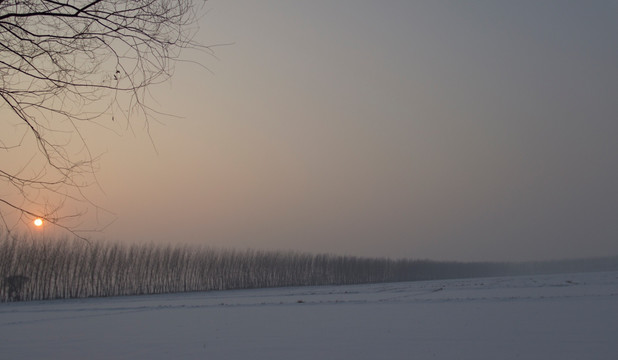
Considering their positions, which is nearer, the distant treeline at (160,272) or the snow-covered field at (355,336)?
the snow-covered field at (355,336)

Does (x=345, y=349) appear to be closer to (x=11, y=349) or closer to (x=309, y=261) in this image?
(x=11, y=349)

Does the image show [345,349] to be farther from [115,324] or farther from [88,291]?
[88,291]

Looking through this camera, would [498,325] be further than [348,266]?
No

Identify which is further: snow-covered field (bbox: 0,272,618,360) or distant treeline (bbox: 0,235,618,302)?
distant treeline (bbox: 0,235,618,302)

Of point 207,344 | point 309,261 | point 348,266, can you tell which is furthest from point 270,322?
point 348,266

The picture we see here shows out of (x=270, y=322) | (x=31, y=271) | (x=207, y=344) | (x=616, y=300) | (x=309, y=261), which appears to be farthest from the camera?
(x=309, y=261)

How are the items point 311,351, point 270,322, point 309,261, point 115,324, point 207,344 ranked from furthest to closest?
point 309,261 < point 115,324 < point 270,322 < point 207,344 < point 311,351

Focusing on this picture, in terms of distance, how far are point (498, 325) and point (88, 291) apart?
39944 mm

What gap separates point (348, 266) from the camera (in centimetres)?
7569

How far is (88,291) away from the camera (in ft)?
143

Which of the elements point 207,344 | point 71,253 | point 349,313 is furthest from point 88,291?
point 207,344

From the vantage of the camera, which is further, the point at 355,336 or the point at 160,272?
the point at 160,272

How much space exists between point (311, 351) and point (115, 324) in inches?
340

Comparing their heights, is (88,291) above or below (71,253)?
below
